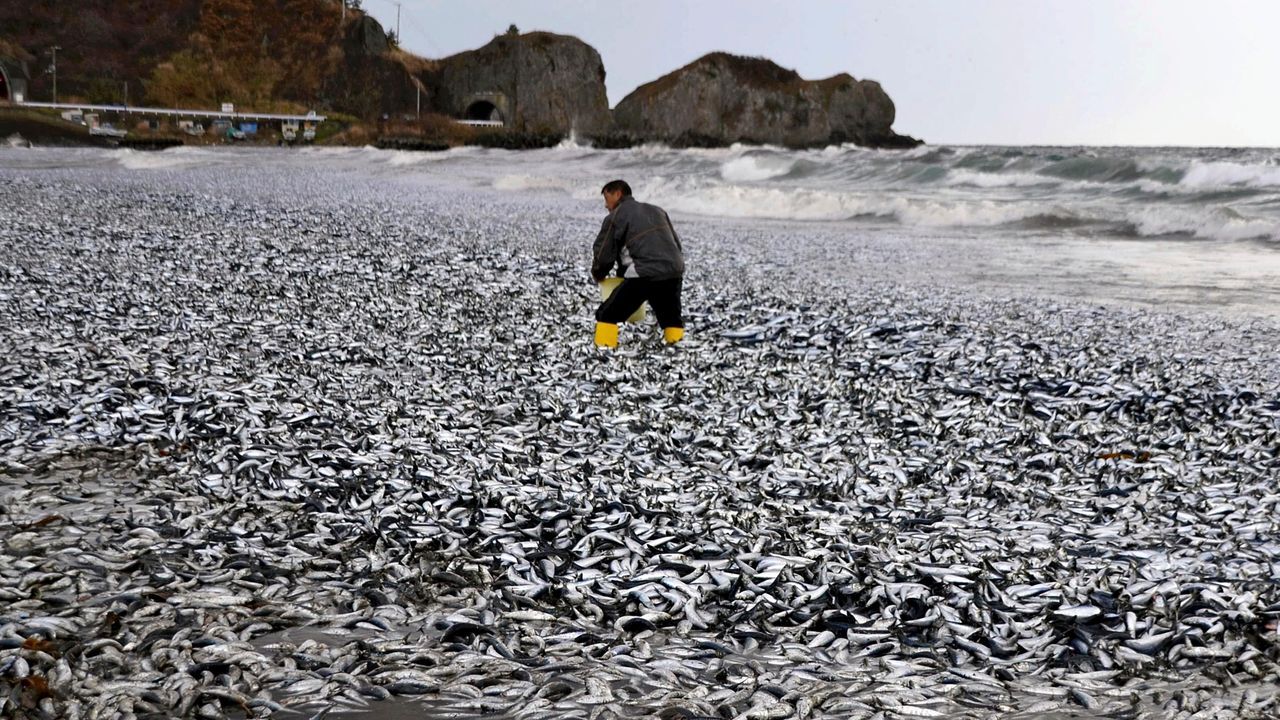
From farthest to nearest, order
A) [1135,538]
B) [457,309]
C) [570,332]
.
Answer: [457,309] < [570,332] < [1135,538]

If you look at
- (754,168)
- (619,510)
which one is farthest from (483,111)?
(619,510)

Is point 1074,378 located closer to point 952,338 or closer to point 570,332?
point 952,338

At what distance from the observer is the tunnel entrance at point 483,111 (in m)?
117

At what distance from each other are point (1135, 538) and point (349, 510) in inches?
218

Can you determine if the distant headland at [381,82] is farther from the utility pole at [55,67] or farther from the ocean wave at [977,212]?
the ocean wave at [977,212]

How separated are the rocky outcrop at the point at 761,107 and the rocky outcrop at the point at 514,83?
951cm

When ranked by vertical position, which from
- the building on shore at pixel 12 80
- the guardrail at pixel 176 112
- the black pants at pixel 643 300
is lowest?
the black pants at pixel 643 300

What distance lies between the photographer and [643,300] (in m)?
12.3

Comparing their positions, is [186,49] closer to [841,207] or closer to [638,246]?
[841,207]

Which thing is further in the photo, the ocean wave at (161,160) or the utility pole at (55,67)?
the utility pole at (55,67)

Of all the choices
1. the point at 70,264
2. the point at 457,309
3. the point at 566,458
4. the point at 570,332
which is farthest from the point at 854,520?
the point at 70,264

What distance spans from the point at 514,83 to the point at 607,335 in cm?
11129

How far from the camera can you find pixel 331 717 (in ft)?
14.6

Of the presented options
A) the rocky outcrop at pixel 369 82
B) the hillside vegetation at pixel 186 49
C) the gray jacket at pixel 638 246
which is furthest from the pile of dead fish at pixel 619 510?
the rocky outcrop at pixel 369 82
